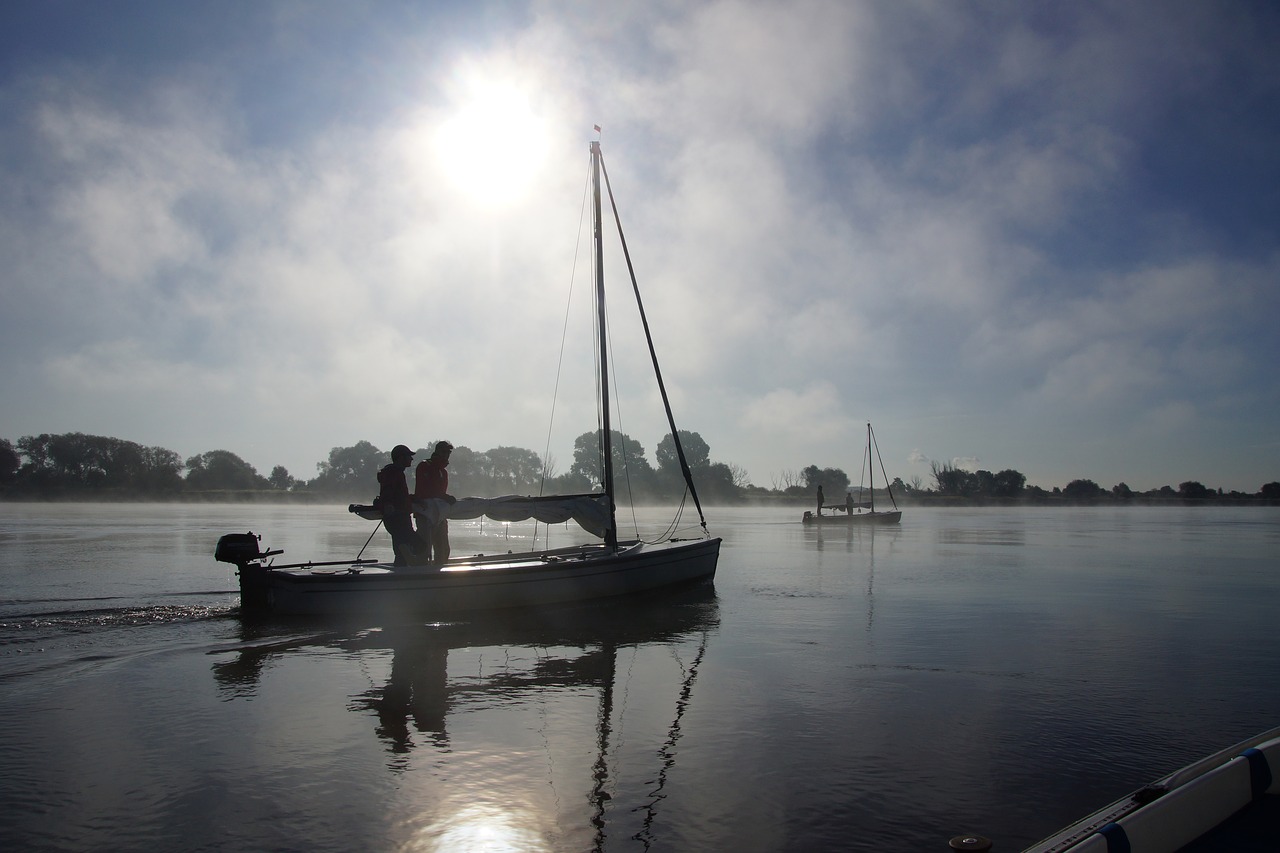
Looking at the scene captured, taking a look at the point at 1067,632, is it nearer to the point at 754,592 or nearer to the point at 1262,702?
the point at 1262,702

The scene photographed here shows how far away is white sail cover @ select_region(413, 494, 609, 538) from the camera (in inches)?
600

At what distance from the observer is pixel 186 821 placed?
545 cm

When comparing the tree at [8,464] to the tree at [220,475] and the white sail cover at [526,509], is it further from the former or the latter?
the white sail cover at [526,509]

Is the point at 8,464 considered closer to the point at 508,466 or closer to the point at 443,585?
the point at 508,466

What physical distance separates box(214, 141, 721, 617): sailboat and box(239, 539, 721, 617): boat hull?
0.7 inches

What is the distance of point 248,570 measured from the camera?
1383 centimetres

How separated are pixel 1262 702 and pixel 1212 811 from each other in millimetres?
4906

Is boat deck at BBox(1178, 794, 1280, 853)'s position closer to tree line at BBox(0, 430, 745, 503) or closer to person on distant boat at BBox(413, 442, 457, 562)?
person on distant boat at BBox(413, 442, 457, 562)

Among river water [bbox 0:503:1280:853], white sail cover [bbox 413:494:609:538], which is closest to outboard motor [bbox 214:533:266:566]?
river water [bbox 0:503:1280:853]

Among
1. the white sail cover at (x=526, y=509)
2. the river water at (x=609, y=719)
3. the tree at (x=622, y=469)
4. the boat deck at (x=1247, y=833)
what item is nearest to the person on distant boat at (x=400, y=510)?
the white sail cover at (x=526, y=509)

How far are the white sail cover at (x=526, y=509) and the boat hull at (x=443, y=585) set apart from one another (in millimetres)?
964

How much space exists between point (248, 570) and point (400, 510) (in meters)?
2.79

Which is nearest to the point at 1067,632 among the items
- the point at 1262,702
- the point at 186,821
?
the point at 1262,702

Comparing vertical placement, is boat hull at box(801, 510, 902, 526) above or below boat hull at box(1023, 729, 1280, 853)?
below
